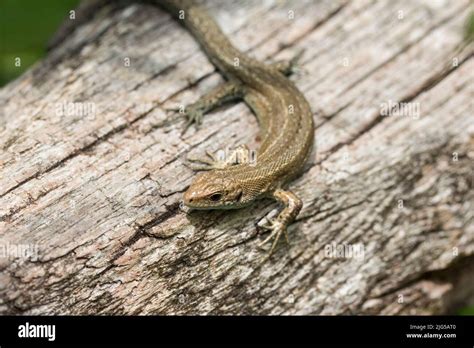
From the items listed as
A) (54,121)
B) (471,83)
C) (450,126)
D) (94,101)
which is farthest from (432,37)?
(54,121)

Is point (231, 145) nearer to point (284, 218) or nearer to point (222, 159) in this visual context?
point (222, 159)

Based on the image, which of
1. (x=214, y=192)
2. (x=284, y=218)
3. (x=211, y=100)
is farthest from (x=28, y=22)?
(x=284, y=218)

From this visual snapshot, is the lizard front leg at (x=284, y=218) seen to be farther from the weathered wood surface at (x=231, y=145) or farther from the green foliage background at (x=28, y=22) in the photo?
the green foliage background at (x=28, y=22)

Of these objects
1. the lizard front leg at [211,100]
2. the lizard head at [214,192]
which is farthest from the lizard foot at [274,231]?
the lizard front leg at [211,100]

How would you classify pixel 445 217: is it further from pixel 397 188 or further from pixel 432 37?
pixel 432 37

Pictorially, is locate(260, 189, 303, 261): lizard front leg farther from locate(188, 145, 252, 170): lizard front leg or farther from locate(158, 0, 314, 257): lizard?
locate(188, 145, 252, 170): lizard front leg
